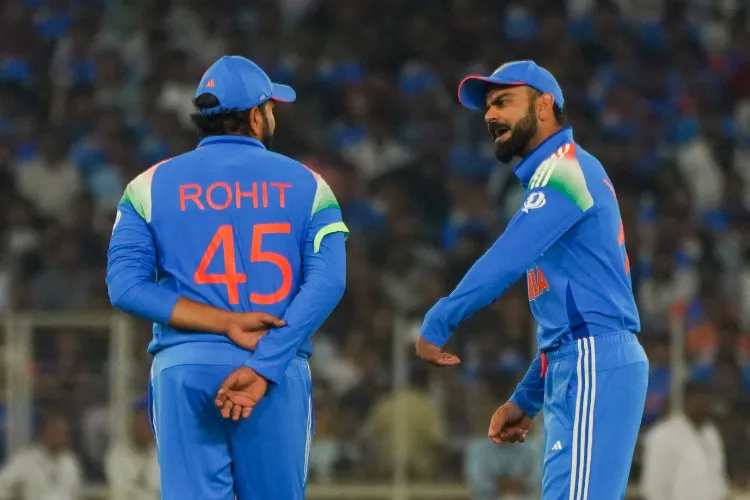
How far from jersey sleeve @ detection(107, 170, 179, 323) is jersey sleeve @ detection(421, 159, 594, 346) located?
35.1 inches

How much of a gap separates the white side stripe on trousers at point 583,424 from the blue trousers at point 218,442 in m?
0.92

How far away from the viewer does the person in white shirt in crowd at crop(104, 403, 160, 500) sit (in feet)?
36.4

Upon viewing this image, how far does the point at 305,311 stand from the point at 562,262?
919mm

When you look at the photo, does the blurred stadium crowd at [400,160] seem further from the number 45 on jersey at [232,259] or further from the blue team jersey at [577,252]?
the number 45 on jersey at [232,259]

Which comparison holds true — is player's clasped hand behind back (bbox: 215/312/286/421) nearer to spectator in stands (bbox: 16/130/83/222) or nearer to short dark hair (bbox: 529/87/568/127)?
short dark hair (bbox: 529/87/568/127)

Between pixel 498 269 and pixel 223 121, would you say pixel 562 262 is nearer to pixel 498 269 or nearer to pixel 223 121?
pixel 498 269

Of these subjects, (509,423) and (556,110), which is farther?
(509,423)

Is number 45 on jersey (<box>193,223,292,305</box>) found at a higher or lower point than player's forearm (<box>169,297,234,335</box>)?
higher

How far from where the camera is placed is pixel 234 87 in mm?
5422

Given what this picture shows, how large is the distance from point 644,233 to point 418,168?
6.63ft

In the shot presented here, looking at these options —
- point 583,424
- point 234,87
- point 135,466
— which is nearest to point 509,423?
point 583,424

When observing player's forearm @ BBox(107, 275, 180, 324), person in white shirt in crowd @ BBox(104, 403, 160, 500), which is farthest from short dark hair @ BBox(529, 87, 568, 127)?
person in white shirt in crowd @ BBox(104, 403, 160, 500)

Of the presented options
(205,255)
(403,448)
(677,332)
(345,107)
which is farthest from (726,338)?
(205,255)

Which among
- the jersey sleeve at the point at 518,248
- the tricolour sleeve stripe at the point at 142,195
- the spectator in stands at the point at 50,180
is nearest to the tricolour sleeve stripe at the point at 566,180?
the jersey sleeve at the point at 518,248
